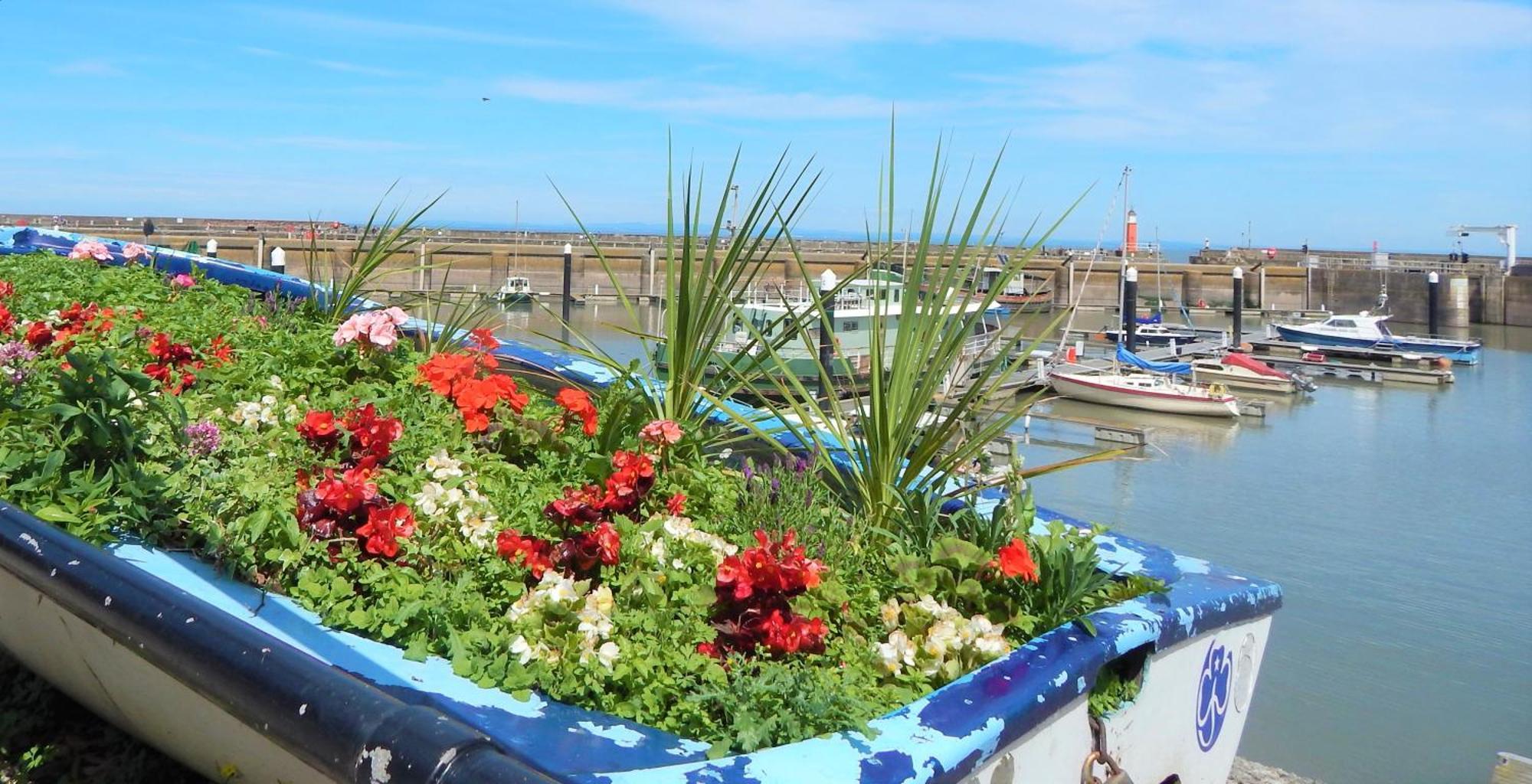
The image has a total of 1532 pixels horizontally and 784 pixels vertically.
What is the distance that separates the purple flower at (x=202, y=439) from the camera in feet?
9.76

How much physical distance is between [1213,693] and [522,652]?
64.8 inches

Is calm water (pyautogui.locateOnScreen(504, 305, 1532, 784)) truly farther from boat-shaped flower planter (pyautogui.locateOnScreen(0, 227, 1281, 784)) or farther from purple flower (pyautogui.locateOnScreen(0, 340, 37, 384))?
purple flower (pyautogui.locateOnScreen(0, 340, 37, 384))

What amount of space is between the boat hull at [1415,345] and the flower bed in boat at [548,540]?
108 ft

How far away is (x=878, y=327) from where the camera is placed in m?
2.65

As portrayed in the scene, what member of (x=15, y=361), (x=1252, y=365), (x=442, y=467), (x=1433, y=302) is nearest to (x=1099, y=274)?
(x=1433, y=302)

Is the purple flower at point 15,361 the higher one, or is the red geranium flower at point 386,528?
the purple flower at point 15,361

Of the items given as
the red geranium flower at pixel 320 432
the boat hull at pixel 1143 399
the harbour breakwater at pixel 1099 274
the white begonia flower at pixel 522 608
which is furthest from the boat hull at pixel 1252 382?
the white begonia flower at pixel 522 608

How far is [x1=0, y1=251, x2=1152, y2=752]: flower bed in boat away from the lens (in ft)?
7.25

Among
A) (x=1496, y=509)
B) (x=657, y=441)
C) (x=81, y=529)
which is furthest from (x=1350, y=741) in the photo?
(x=1496, y=509)

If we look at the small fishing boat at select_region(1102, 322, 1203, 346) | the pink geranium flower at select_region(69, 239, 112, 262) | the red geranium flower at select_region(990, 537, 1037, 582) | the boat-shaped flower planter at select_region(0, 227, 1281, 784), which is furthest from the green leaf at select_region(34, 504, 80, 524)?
the small fishing boat at select_region(1102, 322, 1203, 346)

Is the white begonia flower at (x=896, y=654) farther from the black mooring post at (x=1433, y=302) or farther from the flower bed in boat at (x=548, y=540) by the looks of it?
the black mooring post at (x=1433, y=302)

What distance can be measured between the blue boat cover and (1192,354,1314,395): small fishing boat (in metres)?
0.30

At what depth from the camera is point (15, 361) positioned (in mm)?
3525

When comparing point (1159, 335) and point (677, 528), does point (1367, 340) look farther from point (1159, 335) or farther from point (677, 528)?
point (677, 528)
